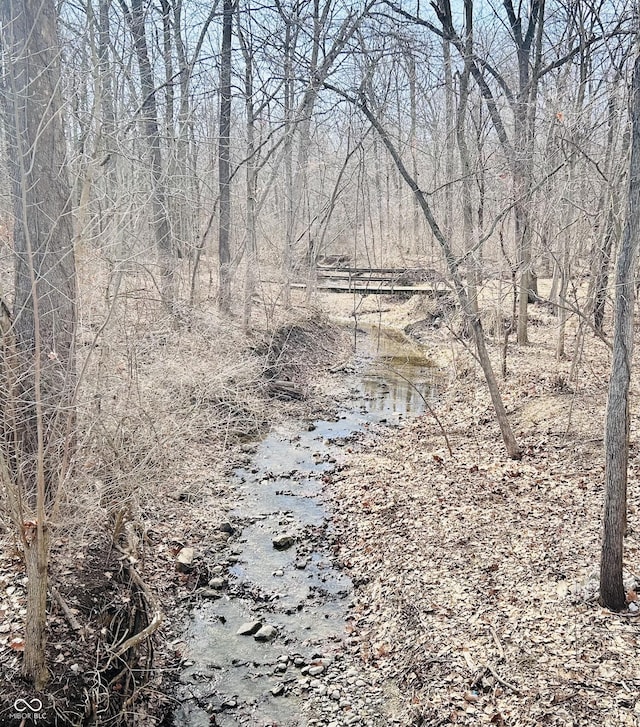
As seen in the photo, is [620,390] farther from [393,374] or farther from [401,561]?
[393,374]

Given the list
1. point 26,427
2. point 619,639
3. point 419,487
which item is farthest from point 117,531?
point 619,639

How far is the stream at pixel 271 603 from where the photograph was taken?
4930 millimetres

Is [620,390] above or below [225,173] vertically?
below

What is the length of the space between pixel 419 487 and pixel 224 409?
4529mm

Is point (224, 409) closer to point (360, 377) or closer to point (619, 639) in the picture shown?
point (360, 377)

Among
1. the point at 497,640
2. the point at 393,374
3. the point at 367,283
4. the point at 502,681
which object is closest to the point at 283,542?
the point at 497,640

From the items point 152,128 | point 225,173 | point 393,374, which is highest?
point 152,128

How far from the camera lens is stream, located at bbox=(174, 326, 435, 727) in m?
4.93

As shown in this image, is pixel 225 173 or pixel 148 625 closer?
pixel 148 625

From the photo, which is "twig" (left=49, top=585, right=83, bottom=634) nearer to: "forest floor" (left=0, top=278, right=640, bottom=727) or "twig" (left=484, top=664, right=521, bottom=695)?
"forest floor" (left=0, top=278, right=640, bottom=727)

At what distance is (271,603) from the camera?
623 centimetres

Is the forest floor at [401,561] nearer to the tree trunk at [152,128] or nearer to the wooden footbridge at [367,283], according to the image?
the tree trunk at [152,128]

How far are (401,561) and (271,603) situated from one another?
147 cm

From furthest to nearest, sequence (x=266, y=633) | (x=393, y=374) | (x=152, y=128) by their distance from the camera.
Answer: (x=393, y=374) < (x=152, y=128) < (x=266, y=633)
